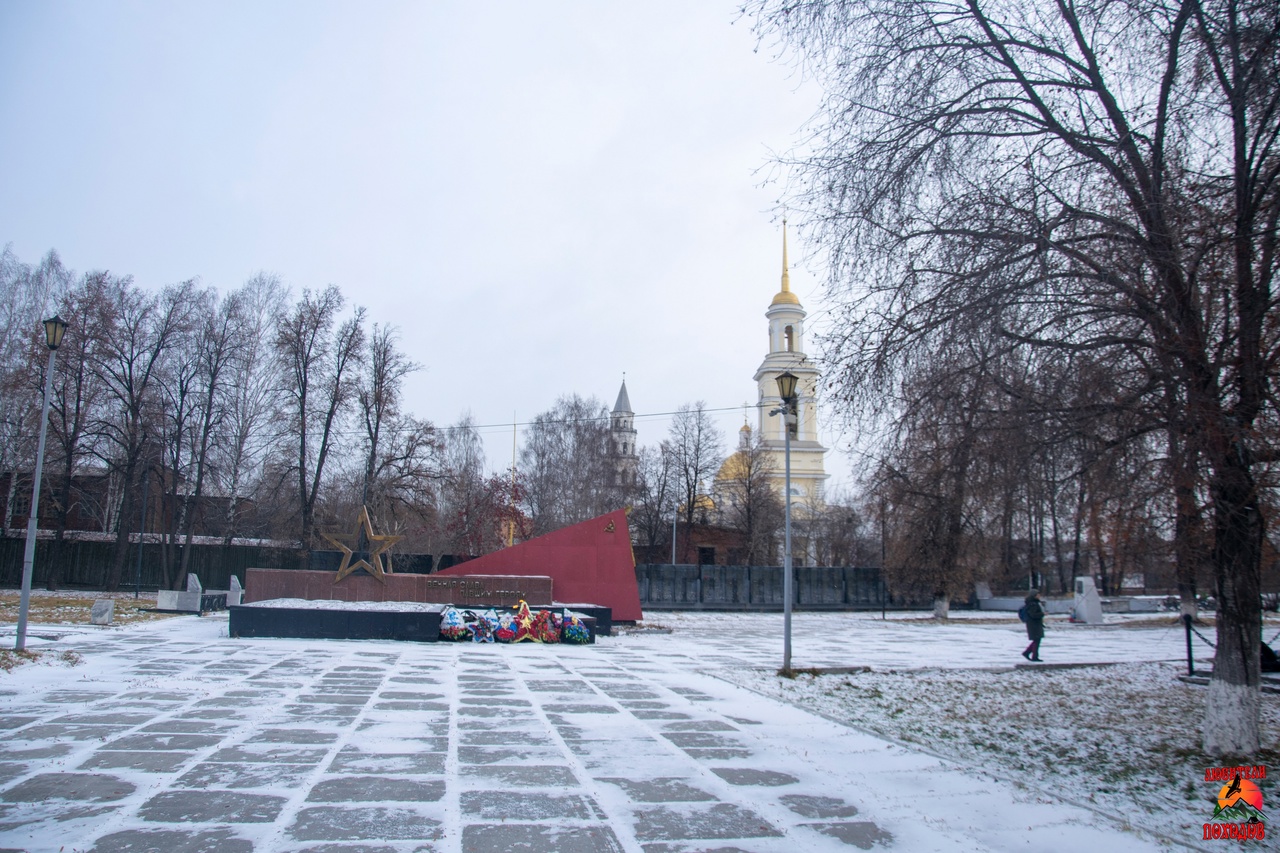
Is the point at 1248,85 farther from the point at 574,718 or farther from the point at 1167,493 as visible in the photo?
the point at 574,718

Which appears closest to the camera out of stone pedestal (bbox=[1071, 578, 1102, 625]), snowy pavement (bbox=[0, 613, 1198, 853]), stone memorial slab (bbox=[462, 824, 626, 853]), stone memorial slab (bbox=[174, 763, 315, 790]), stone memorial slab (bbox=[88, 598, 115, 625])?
stone memorial slab (bbox=[462, 824, 626, 853])

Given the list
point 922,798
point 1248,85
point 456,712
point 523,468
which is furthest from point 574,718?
point 523,468

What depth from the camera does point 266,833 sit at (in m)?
5.16

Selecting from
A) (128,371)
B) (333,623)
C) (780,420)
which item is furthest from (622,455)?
(333,623)

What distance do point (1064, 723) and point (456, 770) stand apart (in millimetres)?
7165

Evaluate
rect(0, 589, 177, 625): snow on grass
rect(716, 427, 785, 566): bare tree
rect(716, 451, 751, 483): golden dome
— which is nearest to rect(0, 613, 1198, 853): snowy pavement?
rect(0, 589, 177, 625): snow on grass

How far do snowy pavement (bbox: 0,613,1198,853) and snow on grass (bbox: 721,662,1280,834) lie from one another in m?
0.55

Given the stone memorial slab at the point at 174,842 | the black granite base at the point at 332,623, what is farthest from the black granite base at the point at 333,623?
the stone memorial slab at the point at 174,842

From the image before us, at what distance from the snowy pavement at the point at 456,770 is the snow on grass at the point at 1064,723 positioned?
0.55 m

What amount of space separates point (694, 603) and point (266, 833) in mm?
30549

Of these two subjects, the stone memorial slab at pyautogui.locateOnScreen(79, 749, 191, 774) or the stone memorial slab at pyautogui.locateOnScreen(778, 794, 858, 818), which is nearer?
the stone memorial slab at pyautogui.locateOnScreen(778, 794, 858, 818)

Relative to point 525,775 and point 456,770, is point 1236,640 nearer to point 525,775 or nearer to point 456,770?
point 525,775

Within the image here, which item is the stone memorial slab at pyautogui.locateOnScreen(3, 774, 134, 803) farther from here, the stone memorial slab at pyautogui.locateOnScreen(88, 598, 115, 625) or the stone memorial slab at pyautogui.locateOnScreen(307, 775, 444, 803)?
the stone memorial slab at pyautogui.locateOnScreen(88, 598, 115, 625)

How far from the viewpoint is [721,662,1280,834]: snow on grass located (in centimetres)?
664
